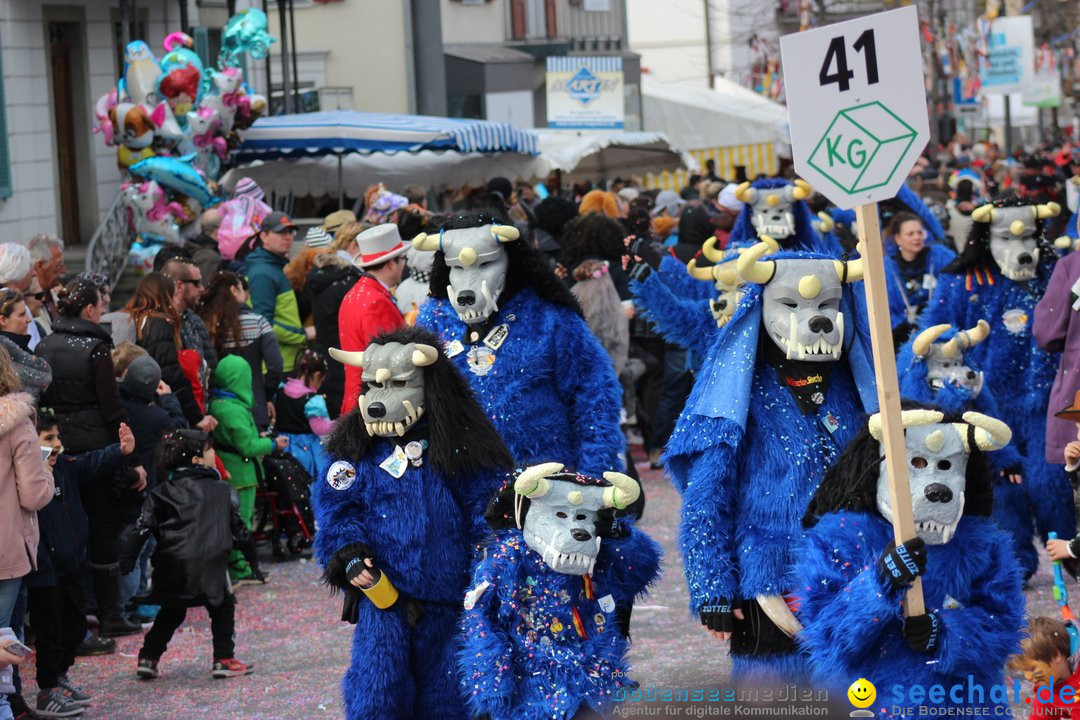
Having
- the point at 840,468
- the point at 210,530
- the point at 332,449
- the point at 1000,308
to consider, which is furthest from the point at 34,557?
the point at 1000,308

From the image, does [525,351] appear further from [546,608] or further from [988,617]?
[988,617]

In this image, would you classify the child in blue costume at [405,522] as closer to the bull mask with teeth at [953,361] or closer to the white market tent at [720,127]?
the bull mask with teeth at [953,361]

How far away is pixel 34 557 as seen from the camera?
7.17 metres

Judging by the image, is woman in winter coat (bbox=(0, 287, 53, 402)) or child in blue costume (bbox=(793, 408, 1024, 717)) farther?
woman in winter coat (bbox=(0, 287, 53, 402))

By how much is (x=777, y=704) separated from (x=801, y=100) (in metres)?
2.56

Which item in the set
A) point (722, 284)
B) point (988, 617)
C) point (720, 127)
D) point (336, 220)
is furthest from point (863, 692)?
point (720, 127)

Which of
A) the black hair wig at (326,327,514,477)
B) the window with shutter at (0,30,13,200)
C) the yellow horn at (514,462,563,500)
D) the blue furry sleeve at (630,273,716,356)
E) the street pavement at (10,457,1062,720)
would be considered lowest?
the street pavement at (10,457,1062,720)

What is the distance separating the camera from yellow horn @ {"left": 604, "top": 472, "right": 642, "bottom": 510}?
18.2 ft

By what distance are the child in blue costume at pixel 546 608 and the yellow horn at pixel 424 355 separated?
0.59m

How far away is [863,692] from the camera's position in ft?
16.0

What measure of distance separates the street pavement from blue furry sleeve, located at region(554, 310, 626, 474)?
101 cm

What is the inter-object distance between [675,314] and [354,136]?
9083mm

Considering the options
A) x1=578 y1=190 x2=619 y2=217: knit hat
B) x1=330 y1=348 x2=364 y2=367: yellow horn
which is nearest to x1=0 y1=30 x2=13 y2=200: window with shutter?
x1=578 y1=190 x2=619 y2=217: knit hat

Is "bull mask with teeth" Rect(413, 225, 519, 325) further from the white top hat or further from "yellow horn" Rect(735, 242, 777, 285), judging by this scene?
the white top hat
